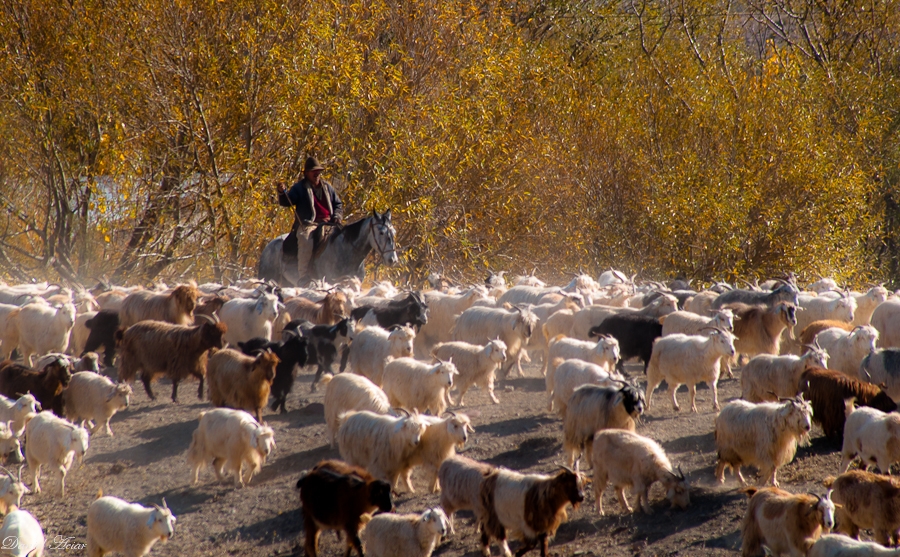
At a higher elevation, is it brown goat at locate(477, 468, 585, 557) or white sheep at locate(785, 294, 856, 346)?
white sheep at locate(785, 294, 856, 346)

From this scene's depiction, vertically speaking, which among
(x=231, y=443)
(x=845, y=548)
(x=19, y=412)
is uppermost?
(x=19, y=412)

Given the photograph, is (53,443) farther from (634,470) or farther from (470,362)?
(634,470)

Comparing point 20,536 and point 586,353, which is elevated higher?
point 586,353

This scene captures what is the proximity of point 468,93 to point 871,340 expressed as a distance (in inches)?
529

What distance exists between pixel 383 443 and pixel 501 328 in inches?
153

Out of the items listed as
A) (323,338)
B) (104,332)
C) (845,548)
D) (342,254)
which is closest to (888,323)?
(845,548)

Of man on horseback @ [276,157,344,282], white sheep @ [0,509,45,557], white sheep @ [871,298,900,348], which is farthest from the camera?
man on horseback @ [276,157,344,282]

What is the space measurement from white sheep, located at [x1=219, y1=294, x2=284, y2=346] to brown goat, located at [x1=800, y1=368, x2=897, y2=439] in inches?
253

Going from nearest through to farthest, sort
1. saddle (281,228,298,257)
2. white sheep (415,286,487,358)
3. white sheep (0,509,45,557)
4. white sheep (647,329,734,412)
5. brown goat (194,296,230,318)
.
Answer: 1. white sheep (0,509,45,557)
2. white sheep (647,329,734,412)
3. brown goat (194,296,230,318)
4. white sheep (415,286,487,358)
5. saddle (281,228,298,257)

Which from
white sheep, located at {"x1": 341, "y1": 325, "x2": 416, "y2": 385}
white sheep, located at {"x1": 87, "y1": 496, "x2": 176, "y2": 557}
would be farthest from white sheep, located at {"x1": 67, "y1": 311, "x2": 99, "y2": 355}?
white sheep, located at {"x1": 87, "y1": 496, "x2": 176, "y2": 557}

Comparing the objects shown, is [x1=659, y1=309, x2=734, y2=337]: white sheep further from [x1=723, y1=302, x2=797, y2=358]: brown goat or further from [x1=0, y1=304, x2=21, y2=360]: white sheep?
[x1=0, y1=304, x2=21, y2=360]: white sheep

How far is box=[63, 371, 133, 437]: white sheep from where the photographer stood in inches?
331

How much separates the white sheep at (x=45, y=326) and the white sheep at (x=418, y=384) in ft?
15.2

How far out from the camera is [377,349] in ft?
32.1
